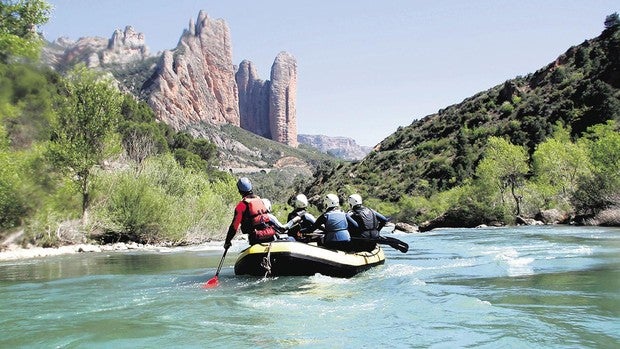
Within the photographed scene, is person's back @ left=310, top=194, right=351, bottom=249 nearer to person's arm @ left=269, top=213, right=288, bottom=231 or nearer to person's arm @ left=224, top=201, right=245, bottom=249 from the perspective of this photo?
person's arm @ left=269, top=213, right=288, bottom=231

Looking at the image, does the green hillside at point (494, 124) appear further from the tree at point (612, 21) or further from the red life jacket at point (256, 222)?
the red life jacket at point (256, 222)

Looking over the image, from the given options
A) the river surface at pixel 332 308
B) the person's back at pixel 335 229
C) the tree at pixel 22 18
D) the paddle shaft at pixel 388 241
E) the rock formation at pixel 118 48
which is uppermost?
the rock formation at pixel 118 48

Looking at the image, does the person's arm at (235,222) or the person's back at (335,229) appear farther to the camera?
the person's back at (335,229)

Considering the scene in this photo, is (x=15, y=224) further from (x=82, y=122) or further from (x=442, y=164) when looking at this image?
(x=442, y=164)

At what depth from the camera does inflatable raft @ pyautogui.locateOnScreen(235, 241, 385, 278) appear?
1066cm

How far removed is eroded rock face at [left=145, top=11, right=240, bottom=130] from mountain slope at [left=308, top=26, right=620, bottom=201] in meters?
62.1

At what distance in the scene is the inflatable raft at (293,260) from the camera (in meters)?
10.7

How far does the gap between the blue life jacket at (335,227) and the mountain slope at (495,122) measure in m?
46.1

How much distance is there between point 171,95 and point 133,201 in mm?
116259

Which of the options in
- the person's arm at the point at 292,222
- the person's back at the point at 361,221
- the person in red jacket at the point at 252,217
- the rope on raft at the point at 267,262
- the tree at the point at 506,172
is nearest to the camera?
the rope on raft at the point at 267,262

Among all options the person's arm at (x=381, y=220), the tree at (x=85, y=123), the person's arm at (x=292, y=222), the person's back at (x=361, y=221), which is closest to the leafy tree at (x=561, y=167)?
the person's arm at (x=381, y=220)

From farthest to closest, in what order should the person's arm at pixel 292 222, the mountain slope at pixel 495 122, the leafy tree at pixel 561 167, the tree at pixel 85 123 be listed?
the mountain slope at pixel 495 122 < the leafy tree at pixel 561 167 < the tree at pixel 85 123 < the person's arm at pixel 292 222

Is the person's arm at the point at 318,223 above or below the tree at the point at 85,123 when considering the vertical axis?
below

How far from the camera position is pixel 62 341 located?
19.8 feet
